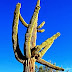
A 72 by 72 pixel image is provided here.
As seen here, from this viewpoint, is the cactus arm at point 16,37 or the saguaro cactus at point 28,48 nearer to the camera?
the saguaro cactus at point 28,48

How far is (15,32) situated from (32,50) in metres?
0.84

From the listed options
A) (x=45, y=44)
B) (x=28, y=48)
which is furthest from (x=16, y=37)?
(x=45, y=44)

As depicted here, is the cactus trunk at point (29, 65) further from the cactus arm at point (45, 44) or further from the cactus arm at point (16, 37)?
the cactus arm at point (45, 44)

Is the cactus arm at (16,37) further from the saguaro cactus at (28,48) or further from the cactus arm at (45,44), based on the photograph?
the cactus arm at (45,44)

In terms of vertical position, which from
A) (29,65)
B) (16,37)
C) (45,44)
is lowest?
(29,65)

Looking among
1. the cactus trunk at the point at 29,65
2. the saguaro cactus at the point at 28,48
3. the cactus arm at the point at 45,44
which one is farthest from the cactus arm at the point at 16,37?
the cactus arm at the point at 45,44

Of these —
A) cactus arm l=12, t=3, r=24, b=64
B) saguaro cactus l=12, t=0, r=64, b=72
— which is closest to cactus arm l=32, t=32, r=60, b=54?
saguaro cactus l=12, t=0, r=64, b=72

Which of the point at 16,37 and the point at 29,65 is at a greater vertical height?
the point at 16,37

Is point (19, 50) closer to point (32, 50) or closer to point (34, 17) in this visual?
point (32, 50)

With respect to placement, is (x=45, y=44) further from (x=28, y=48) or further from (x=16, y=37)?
→ (x=16, y=37)

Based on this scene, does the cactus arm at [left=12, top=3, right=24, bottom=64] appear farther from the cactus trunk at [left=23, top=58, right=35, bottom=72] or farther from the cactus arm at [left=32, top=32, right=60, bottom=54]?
the cactus arm at [left=32, top=32, right=60, bottom=54]

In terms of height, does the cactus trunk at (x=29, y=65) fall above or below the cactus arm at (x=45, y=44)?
below

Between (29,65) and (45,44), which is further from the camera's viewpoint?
(45,44)

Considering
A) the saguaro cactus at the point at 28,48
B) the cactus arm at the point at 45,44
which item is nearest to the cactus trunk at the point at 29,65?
the saguaro cactus at the point at 28,48
